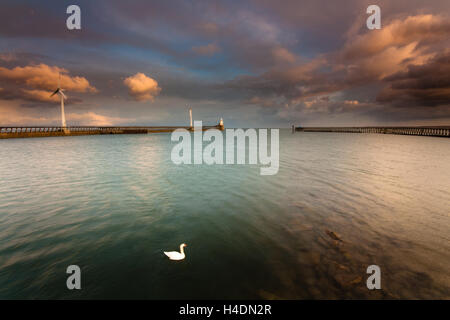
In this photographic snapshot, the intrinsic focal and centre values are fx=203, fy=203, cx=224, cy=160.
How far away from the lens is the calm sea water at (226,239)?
5445 millimetres

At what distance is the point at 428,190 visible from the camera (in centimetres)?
1415

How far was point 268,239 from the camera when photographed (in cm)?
791

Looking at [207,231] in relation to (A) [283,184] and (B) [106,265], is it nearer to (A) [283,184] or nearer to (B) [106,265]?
(B) [106,265]

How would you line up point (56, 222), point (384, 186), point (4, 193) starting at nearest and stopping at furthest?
point (56, 222)
point (4, 193)
point (384, 186)

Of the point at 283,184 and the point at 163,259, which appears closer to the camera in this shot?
the point at 163,259

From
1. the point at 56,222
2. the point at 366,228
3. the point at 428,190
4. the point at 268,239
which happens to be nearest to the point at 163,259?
the point at 268,239

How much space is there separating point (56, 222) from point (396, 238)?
14533 millimetres

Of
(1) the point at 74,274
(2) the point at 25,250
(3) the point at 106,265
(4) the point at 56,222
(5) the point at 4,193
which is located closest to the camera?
(1) the point at 74,274

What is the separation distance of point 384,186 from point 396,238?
29.4ft

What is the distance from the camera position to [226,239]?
26.1 feet

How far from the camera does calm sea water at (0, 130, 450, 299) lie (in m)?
5.45
